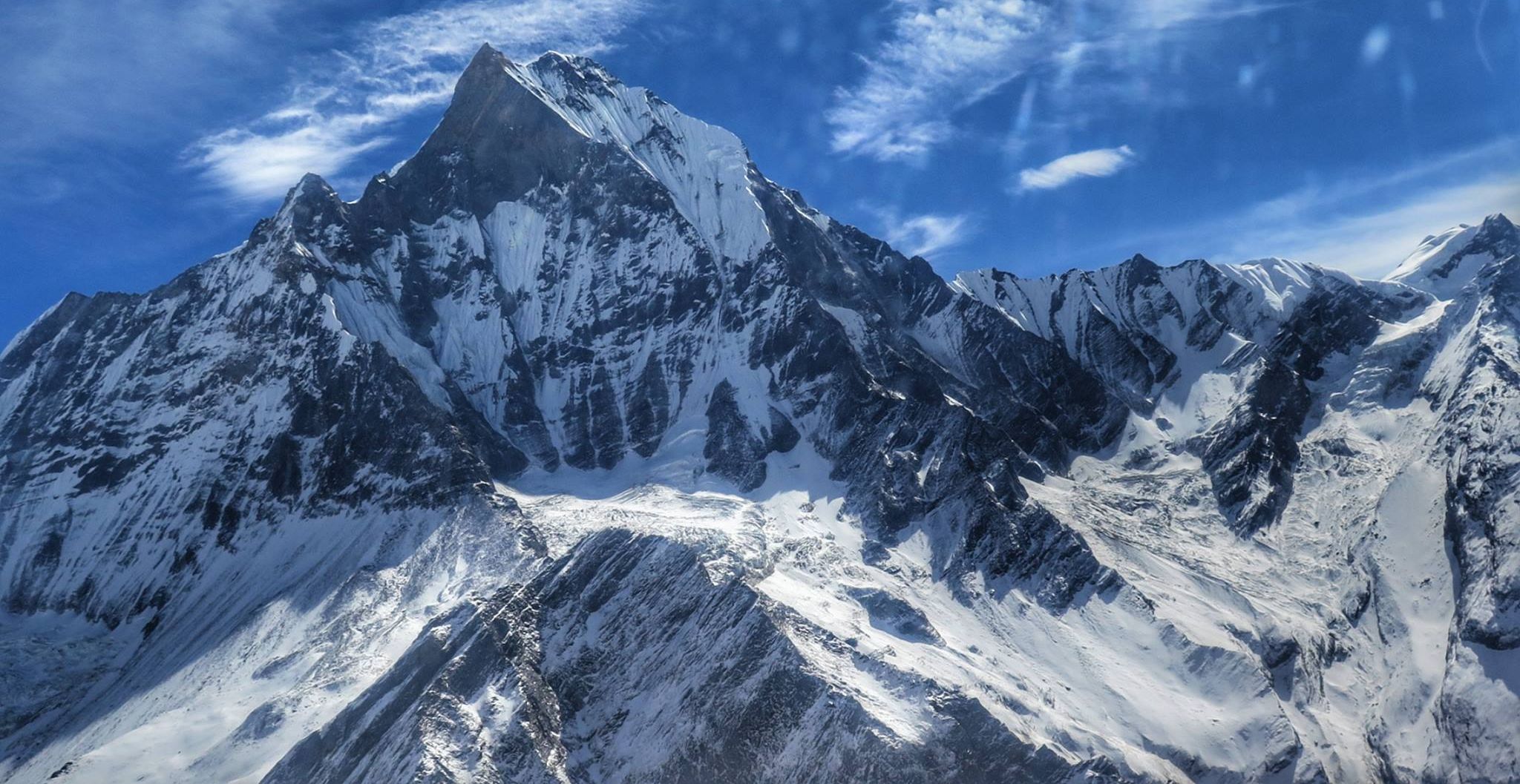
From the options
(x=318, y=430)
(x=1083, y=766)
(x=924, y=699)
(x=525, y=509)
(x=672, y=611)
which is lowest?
(x=1083, y=766)

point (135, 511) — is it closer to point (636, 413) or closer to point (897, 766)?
point (636, 413)

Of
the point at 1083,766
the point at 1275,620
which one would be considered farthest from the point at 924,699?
the point at 1275,620

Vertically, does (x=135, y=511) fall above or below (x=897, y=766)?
above

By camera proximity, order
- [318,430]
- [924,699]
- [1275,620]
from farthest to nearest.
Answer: [318,430]
[1275,620]
[924,699]

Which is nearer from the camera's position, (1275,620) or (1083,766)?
(1083,766)

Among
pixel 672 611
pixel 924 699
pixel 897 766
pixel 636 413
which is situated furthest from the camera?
pixel 636 413

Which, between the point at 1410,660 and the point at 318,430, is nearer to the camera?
the point at 1410,660

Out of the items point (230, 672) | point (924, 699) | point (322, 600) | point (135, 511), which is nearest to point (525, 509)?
point (322, 600)

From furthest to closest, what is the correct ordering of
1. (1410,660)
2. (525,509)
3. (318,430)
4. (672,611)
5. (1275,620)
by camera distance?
(318,430) < (525,509) < (1275,620) < (1410,660) < (672,611)

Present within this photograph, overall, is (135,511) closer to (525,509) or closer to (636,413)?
(525,509)
